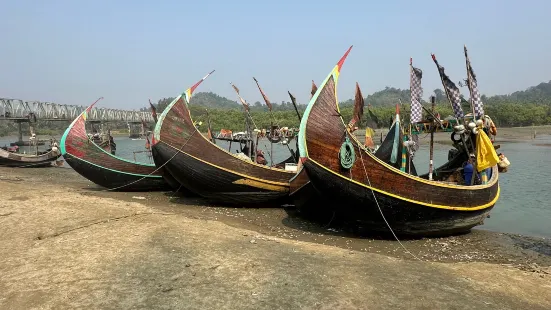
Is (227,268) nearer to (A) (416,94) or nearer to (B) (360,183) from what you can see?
(B) (360,183)

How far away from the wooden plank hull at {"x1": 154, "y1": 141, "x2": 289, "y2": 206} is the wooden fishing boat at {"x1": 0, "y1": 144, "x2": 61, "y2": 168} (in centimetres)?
1983

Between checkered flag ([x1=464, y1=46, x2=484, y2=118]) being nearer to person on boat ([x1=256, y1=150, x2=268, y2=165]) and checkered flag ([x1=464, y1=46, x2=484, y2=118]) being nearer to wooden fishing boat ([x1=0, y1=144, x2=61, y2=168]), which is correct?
person on boat ([x1=256, y1=150, x2=268, y2=165])

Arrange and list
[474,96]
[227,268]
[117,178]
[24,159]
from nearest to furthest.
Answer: [227,268], [474,96], [117,178], [24,159]

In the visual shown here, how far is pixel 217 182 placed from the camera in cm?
1299

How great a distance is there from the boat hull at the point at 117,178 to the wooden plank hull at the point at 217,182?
11.3 ft

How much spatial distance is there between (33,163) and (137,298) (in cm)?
2795

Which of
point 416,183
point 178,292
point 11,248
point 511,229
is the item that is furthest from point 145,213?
point 511,229

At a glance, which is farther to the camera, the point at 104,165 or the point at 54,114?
the point at 54,114

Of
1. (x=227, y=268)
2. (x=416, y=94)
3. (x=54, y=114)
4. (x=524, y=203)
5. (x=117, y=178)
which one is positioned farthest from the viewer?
(x=54, y=114)

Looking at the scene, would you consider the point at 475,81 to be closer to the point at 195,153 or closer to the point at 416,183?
the point at 416,183

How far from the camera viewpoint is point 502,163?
11.7 metres

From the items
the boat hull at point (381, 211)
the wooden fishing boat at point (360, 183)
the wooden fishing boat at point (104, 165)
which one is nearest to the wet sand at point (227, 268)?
the boat hull at point (381, 211)

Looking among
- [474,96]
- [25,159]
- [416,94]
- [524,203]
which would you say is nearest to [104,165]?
[416,94]

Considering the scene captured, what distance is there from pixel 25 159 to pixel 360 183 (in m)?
27.3
